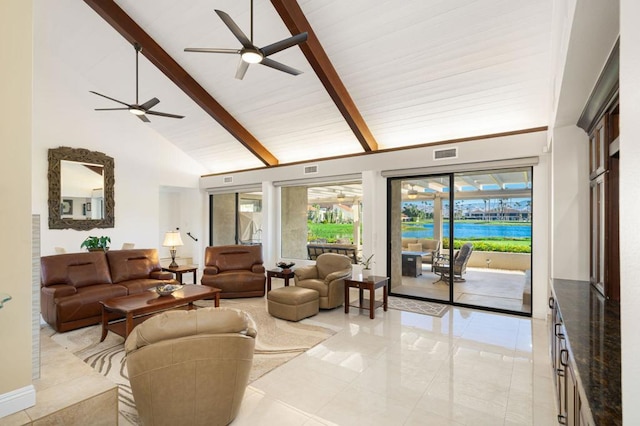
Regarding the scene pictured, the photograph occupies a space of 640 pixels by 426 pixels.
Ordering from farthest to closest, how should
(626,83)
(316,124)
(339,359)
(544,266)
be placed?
(316,124)
(544,266)
(339,359)
(626,83)

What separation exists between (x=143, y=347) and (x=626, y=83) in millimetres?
2459

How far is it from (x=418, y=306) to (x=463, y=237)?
141 cm

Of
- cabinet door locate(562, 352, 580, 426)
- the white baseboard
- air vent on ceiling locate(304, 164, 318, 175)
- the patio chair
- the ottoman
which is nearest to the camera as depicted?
cabinet door locate(562, 352, 580, 426)

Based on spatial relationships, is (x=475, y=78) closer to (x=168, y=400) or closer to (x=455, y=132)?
(x=455, y=132)

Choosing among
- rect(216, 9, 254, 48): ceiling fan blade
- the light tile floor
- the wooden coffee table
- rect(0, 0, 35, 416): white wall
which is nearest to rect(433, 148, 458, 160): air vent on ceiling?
the light tile floor

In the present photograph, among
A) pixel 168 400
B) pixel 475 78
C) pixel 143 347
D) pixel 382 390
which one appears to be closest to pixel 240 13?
pixel 475 78

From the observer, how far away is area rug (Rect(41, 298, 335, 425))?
299 cm

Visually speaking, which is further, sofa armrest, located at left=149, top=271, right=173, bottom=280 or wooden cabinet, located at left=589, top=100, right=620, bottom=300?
sofa armrest, located at left=149, top=271, right=173, bottom=280

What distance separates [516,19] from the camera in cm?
352

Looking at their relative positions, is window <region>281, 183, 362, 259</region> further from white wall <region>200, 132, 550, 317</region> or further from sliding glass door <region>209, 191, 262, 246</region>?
sliding glass door <region>209, 191, 262, 246</region>

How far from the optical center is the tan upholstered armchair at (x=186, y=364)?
1955 mm

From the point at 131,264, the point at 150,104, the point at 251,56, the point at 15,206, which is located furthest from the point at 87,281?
the point at 251,56

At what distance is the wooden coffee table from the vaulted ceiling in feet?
11.7

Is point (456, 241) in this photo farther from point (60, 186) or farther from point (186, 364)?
point (60, 186)
